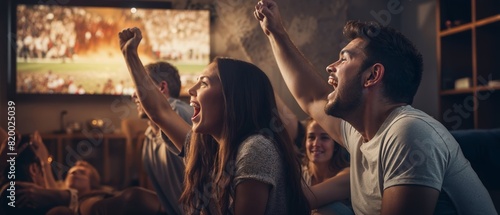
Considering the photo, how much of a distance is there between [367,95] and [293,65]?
0.88 ft

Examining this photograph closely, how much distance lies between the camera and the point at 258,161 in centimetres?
142

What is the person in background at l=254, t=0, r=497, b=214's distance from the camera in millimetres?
1266

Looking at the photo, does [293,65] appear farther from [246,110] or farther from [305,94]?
[246,110]

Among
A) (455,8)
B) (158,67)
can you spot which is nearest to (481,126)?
(455,8)

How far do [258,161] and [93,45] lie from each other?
13.9ft

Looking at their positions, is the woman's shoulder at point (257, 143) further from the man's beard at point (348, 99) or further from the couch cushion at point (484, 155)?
the couch cushion at point (484, 155)

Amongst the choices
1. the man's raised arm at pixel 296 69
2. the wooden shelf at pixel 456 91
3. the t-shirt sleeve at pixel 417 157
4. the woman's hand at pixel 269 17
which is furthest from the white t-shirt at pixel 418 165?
the wooden shelf at pixel 456 91

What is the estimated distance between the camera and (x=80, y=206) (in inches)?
109

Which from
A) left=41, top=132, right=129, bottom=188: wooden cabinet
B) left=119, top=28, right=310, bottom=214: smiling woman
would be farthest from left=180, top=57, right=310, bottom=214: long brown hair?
left=41, top=132, right=129, bottom=188: wooden cabinet

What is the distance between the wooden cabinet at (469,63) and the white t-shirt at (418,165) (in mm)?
2631

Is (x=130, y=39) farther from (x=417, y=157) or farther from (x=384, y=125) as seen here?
(x=417, y=157)

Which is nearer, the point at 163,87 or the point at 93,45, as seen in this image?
the point at 163,87

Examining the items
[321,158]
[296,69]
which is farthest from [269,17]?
[321,158]

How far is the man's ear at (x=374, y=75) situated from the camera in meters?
1.46
